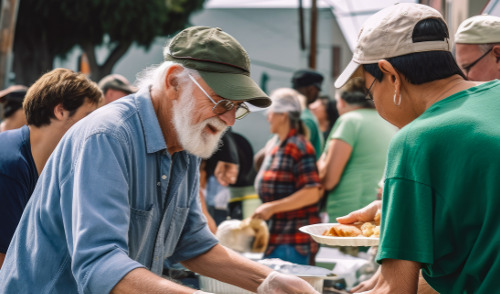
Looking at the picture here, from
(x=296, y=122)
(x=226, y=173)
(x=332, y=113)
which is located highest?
(x=296, y=122)

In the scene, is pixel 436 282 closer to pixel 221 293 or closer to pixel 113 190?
pixel 113 190

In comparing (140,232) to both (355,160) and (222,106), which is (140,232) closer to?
(222,106)

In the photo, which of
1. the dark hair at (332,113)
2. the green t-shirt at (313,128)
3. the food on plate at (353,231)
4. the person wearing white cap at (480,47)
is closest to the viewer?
the food on plate at (353,231)

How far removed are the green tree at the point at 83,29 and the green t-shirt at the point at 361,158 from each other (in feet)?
57.2

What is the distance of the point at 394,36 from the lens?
1.77 meters

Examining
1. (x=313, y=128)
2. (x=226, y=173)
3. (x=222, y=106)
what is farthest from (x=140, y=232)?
(x=313, y=128)

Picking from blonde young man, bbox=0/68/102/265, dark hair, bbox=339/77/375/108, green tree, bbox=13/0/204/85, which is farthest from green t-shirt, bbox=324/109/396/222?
green tree, bbox=13/0/204/85

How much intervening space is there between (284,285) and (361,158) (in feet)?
9.44

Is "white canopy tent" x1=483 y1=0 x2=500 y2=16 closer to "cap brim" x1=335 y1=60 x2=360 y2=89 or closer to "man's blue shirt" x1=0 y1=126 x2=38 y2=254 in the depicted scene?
"cap brim" x1=335 y1=60 x2=360 y2=89

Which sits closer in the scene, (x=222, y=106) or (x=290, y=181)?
(x=222, y=106)

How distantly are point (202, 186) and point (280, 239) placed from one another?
77 centimetres

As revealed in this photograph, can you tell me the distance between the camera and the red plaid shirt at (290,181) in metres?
4.68

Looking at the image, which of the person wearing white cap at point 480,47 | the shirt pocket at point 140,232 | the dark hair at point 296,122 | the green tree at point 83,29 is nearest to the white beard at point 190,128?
the shirt pocket at point 140,232

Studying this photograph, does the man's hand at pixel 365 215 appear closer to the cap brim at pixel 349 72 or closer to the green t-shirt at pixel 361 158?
the cap brim at pixel 349 72
